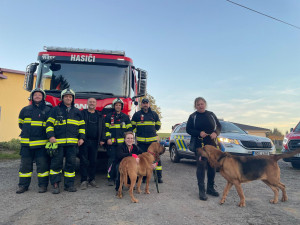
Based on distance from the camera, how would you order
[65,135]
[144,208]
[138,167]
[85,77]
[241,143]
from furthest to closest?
[241,143] → [85,77] → [65,135] → [138,167] → [144,208]

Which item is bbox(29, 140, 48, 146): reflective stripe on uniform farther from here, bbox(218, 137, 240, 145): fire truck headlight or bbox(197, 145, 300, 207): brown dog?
bbox(218, 137, 240, 145): fire truck headlight

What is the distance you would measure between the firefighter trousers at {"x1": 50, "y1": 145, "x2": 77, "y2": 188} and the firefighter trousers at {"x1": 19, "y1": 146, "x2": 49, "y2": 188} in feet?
0.63

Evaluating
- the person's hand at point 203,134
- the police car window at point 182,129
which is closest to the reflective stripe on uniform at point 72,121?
the person's hand at point 203,134

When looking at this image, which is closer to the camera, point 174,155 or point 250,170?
point 250,170

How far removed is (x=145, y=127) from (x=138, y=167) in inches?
54.4

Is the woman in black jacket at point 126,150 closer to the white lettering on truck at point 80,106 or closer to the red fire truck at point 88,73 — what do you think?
the red fire truck at point 88,73

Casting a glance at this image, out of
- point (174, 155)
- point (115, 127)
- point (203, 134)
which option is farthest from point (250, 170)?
point (174, 155)

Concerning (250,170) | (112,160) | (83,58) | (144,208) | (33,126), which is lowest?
(144,208)

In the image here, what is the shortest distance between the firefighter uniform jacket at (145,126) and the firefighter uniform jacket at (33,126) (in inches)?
84.0

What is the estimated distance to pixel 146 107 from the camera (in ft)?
18.7

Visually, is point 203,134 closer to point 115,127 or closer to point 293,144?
point 115,127

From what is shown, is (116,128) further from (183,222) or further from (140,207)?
(183,222)

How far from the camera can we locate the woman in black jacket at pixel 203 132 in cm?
448

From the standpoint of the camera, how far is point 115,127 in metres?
5.21
